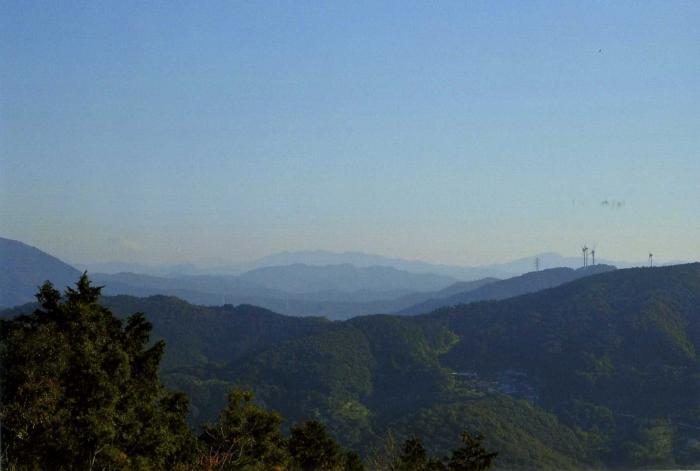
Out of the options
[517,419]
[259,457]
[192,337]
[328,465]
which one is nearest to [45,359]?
[259,457]

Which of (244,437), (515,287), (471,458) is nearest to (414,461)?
(471,458)

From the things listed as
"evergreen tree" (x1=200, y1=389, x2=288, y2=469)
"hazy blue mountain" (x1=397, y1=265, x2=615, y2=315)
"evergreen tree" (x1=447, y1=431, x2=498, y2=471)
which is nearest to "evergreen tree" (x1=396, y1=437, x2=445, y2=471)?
"evergreen tree" (x1=447, y1=431, x2=498, y2=471)

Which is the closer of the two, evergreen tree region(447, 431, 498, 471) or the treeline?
the treeline

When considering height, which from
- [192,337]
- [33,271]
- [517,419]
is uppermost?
[33,271]

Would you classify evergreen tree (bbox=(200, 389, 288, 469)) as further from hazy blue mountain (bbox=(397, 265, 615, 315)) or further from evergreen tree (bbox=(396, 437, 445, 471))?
hazy blue mountain (bbox=(397, 265, 615, 315))

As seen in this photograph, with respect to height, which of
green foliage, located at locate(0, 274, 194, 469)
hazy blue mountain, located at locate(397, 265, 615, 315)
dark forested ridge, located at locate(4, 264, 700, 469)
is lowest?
dark forested ridge, located at locate(4, 264, 700, 469)

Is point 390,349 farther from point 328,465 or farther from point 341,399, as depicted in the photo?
point 328,465

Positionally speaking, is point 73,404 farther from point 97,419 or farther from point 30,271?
point 30,271
